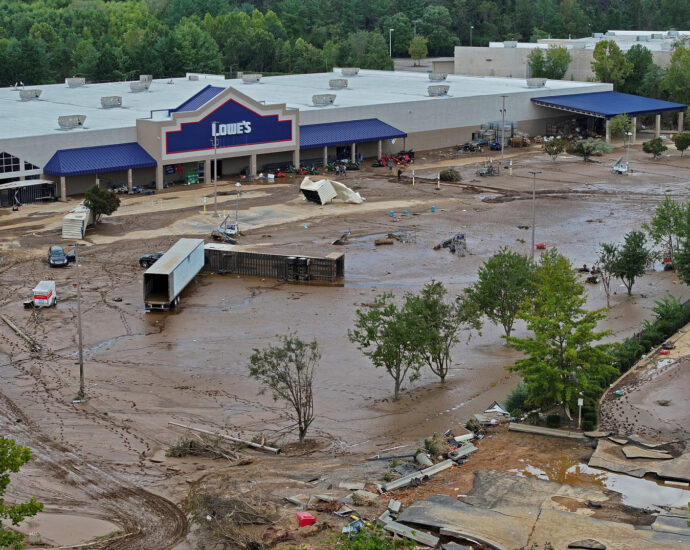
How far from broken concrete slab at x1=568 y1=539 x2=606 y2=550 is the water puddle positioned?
3.18 m

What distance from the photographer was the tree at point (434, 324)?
40.2 metres

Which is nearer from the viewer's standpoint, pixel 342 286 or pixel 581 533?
pixel 581 533

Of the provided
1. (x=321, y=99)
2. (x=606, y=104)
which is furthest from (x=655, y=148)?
(x=321, y=99)

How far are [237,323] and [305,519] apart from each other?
2217cm

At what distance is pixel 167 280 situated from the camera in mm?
52031

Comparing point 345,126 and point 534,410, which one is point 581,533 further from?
point 345,126

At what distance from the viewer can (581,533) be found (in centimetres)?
2786

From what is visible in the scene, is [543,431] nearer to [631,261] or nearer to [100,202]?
[631,261]

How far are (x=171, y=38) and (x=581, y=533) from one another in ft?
395

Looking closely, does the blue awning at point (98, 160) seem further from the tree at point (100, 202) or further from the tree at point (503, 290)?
the tree at point (503, 290)

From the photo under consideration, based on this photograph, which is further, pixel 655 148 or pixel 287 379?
pixel 655 148

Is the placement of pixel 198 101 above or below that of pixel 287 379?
above

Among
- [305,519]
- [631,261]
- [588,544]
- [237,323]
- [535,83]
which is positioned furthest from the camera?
[535,83]

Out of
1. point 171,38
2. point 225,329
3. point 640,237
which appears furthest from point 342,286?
point 171,38
